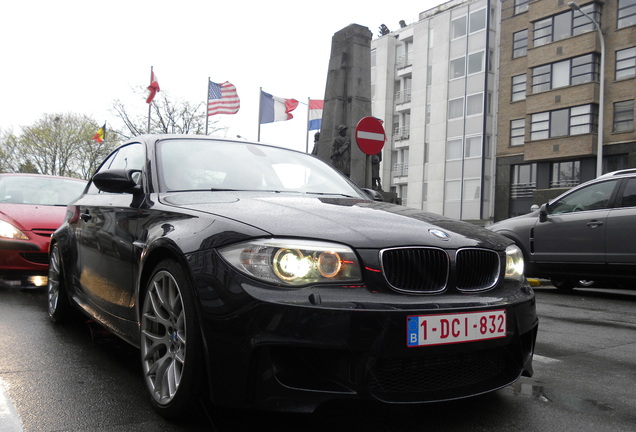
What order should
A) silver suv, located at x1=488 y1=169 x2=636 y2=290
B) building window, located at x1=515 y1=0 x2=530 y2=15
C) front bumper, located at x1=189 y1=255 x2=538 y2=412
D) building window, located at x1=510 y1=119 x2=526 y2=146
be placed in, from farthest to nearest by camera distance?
building window, located at x1=515 y1=0 x2=530 y2=15, building window, located at x1=510 y1=119 x2=526 y2=146, silver suv, located at x1=488 y1=169 x2=636 y2=290, front bumper, located at x1=189 y1=255 x2=538 y2=412

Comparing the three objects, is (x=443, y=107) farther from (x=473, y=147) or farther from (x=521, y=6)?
(x=521, y=6)

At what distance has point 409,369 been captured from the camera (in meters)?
2.47

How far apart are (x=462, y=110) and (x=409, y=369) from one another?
43006 millimetres

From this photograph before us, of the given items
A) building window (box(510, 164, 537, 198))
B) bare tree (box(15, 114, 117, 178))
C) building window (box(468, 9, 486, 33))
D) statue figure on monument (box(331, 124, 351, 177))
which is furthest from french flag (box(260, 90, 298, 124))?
bare tree (box(15, 114, 117, 178))

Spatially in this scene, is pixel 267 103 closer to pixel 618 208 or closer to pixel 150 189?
pixel 618 208

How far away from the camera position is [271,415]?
2816mm

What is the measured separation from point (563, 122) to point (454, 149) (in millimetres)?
10045

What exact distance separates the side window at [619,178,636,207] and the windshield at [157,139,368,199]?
4.67m

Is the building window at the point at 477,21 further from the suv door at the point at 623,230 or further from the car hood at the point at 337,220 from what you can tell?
the car hood at the point at 337,220

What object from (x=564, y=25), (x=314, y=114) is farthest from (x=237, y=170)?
(x=564, y=25)

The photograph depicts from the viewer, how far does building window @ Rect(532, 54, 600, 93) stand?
33656 millimetres

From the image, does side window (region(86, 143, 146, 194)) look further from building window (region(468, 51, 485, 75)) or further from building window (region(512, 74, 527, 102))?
building window (region(468, 51, 485, 75))

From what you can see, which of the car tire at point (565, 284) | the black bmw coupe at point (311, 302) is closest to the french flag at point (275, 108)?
the car tire at point (565, 284)

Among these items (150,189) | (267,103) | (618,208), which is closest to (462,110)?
(267,103)
